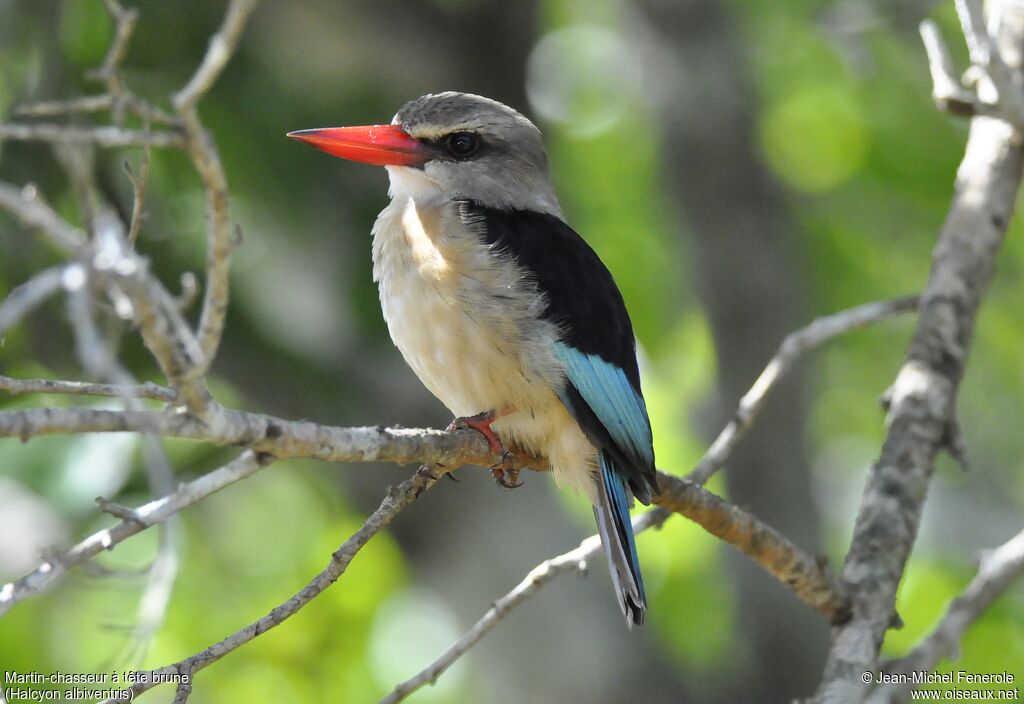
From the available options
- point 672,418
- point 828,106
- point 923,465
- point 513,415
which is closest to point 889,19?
point 828,106

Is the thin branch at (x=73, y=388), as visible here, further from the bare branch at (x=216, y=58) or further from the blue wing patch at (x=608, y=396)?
Answer: the blue wing patch at (x=608, y=396)

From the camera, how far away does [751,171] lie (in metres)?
5.32

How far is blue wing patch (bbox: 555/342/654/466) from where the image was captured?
2.80 m

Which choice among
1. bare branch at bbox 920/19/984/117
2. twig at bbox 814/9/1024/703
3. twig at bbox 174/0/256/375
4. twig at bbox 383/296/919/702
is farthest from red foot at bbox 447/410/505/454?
bare branch at bbox 920/19/984/117

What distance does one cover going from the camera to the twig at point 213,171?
1.27 metres

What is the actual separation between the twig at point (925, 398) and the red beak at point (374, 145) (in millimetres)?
1444

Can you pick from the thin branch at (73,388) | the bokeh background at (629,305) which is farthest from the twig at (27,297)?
the bokeh background at (629,305)

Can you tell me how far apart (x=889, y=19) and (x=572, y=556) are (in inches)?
133

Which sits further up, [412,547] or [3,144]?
[3,144]

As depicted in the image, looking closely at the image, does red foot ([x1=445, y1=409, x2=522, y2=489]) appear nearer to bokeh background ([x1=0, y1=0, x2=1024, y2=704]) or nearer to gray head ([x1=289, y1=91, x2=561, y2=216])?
gray head ([x1=289, y1=91, x2=561, y2=216])

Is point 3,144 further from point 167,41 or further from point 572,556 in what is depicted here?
point 572,556
